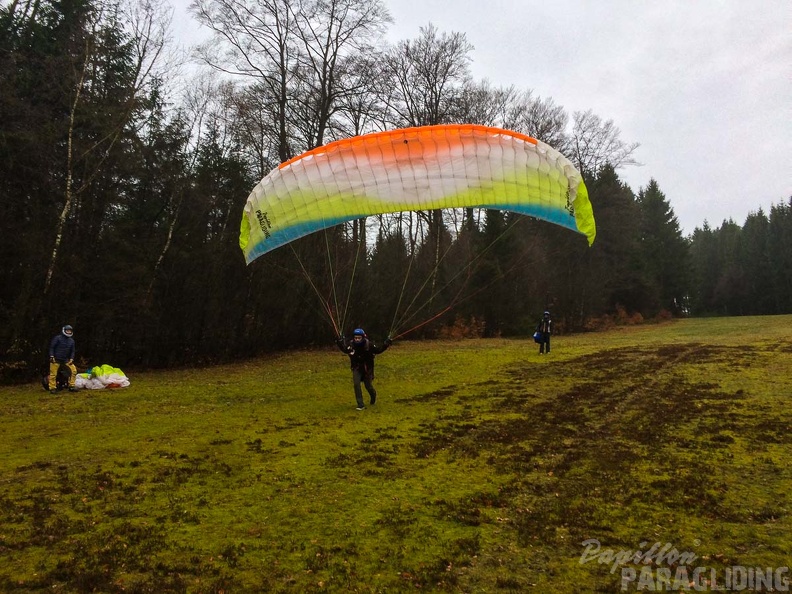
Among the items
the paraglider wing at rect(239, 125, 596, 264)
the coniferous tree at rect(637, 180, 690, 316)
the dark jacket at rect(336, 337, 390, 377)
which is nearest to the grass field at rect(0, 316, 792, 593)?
the dark jacket at rect(336, 337, 390, 377)

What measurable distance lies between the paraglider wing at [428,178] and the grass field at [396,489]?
339cm

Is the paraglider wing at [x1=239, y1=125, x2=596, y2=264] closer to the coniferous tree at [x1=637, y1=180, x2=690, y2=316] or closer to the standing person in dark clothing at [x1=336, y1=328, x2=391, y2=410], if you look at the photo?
the standing person in dark clothing at [x1=336, y1=328, x2=391, y2=410]

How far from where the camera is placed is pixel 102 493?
17.2 ft

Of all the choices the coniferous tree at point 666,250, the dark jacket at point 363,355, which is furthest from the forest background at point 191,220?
the coniferous tree at point 666,250

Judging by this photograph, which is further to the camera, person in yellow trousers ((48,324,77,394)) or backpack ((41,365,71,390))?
backpack ((41,365,71,390))

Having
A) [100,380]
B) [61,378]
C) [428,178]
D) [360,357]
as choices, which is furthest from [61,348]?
[428,178]

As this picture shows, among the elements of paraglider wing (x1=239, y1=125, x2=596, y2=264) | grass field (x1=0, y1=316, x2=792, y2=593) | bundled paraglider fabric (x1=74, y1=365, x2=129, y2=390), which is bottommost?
grass field (x1=0, y1=316, x2=792, y2=593)

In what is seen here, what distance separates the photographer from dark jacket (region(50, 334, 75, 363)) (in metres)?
11.8

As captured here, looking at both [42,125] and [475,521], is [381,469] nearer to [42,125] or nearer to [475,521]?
[475,521]

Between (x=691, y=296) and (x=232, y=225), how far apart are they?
199 ft

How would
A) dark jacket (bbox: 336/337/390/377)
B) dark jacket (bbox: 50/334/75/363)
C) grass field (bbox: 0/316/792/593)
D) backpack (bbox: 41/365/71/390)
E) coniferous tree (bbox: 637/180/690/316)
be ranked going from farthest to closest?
coniferous tree (bbox: 637/180/690/316), backpack (bbox: 41/365/71/390), dark jacket (bbox: 50/334/75/363), dark jacket (bbox: 336/337/390/377), grass field (bbox: 0/316/792/593)

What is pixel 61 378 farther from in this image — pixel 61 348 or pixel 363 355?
pixel 363 355

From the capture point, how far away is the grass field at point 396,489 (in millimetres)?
3752

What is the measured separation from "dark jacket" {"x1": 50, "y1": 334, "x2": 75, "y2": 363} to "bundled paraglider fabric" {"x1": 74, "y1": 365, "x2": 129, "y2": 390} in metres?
0.72
